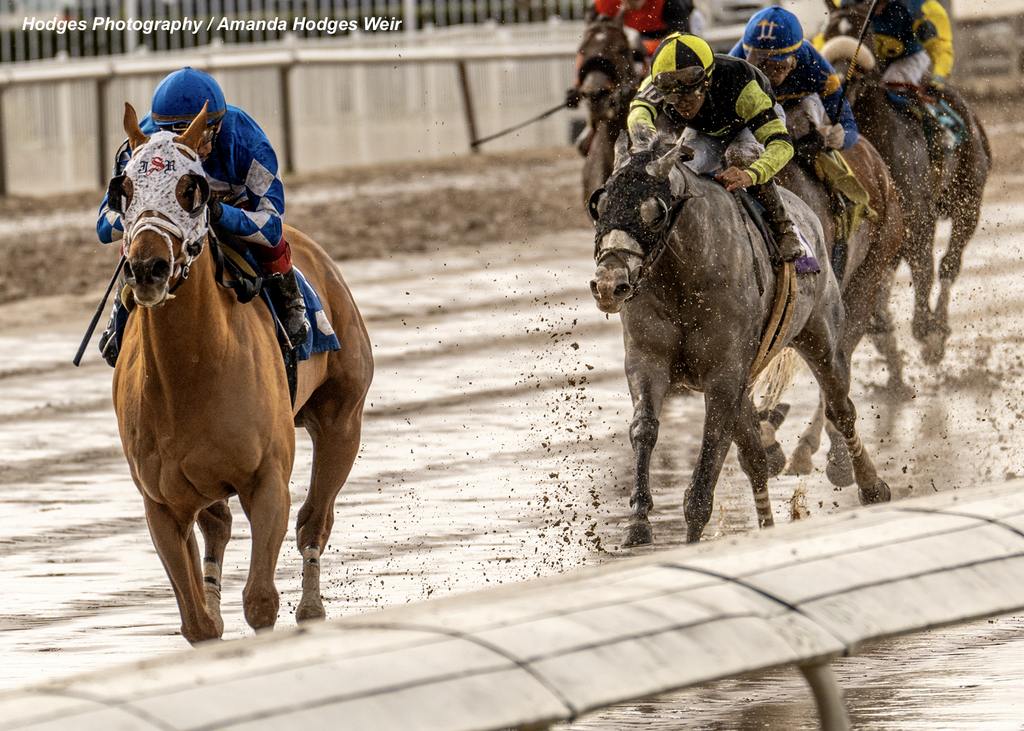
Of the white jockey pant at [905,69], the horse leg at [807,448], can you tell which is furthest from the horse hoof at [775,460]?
the white jockey pant at [905,69]

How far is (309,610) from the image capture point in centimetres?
700

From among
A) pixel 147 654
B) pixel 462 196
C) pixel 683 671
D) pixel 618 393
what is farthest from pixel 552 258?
pixel 683 671

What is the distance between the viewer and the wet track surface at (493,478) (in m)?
6.54

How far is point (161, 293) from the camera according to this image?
222 inches

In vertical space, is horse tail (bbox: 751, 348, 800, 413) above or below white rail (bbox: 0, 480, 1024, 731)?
below

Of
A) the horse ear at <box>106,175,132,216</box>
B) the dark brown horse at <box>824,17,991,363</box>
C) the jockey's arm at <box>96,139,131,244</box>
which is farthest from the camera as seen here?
the dark brown horse at <box>824,17,991,363</box>

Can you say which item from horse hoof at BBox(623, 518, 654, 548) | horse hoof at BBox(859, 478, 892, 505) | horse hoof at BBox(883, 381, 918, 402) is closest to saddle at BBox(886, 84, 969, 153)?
horse hoof at BBox(883, 381, 918, 402)

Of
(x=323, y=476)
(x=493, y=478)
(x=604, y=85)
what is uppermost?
(x=604, y=85)

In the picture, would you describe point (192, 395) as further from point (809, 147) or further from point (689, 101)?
point (809, 147)

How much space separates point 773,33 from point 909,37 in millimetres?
3273

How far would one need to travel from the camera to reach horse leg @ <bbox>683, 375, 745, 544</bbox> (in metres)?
7.92

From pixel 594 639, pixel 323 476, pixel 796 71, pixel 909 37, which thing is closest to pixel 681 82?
pixel 796 71

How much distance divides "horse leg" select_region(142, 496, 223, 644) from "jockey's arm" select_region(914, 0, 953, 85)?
24.8 feet

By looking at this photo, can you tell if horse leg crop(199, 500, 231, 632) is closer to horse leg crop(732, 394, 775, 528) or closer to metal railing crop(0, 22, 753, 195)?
horse leg crop(732, 394, 775, 528)
